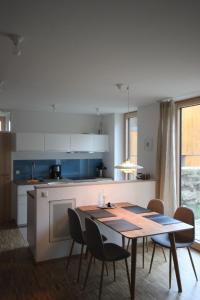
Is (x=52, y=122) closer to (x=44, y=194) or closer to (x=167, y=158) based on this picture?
(x=44, y=194)

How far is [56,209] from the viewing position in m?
3.92

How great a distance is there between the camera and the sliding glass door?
4.37 m

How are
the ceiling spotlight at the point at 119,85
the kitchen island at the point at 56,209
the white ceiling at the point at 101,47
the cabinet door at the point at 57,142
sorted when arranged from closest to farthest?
the white ceiling at the point at 101,47 → the ceiling spotlight at the point at 119,85 → the kitchen island at the point at 56,209 → the cabinet door at the point at 57,142

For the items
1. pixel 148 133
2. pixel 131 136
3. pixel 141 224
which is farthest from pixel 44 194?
pixel 131 136

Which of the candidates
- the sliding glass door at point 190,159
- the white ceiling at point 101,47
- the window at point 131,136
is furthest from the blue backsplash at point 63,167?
the sliding glass door at point 190,159

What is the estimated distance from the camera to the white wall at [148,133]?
4.97m

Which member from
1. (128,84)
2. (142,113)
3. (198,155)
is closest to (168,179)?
(198,155)

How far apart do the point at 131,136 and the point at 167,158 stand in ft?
6.04

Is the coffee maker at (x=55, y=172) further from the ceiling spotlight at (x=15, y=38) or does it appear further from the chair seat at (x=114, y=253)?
the ceiling spotlight at (x=15, y=38)

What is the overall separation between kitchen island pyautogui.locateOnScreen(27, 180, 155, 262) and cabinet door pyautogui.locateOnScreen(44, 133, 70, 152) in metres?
1.83

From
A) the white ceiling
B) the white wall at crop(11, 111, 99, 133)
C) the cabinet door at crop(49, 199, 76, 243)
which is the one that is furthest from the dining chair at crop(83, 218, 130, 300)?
the white wall at crop(11, 111, 99, 133)

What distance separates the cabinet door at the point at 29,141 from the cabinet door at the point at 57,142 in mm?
111

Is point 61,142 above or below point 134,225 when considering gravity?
above

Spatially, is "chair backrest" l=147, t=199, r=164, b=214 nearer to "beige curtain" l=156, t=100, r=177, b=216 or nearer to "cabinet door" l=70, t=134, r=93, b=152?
"beige curtain" l=156, t=100, r=177, b=216
